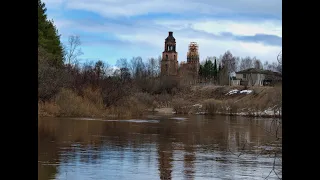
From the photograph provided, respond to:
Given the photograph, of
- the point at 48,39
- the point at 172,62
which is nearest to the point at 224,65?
the point at 172,62

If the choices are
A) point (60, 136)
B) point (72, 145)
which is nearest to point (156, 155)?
point (72, 145)

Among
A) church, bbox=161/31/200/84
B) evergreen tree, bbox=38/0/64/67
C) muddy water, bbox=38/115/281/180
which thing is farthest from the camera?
church, bbox=161/31/200/84

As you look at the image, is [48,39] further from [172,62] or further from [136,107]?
[172,62]

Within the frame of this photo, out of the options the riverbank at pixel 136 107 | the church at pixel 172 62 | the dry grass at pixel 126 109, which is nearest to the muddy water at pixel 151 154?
A: the riverbank at pixel 136 107

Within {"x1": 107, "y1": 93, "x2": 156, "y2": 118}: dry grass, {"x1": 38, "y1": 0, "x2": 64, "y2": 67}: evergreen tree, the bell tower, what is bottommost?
{"x1": 107, "y1": 93, "x2": 156, "y2": 118}: dry grass

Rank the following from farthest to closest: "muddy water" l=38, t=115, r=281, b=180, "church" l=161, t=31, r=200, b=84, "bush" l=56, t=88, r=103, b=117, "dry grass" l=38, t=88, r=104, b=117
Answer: "church" l=161, t=31, r=200, b=84 → "bush" l=56, t=88, r=103, b=117 → "dry grass" l=38, t=88, r=104, b=117 → "muddy water" l=38, t=115, r=281, b=180

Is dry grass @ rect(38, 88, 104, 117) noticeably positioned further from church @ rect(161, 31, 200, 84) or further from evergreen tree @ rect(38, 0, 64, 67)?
church @ rect(161, 31, 200, 84)

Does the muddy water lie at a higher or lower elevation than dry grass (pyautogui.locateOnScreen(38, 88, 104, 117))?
lower

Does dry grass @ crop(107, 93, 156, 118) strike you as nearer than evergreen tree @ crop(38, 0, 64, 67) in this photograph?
Yes

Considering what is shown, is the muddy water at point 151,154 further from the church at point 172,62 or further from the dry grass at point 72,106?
the church at point 172,62

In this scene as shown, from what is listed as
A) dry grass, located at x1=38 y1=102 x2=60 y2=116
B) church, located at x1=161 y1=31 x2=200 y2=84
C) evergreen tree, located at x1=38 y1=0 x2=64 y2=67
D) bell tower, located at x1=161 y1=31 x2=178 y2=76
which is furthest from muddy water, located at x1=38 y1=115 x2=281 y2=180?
bell tower, located at x1=161 y1=31 x2=178 y2=76

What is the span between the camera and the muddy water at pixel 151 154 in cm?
1135

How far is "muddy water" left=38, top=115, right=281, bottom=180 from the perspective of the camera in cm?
1135
